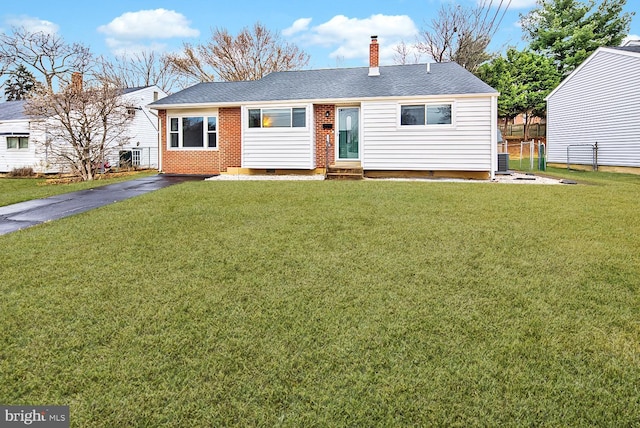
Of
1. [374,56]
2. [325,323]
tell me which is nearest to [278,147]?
[374,56]

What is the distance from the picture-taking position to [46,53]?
27812 mm

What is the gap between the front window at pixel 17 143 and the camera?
69.5 ft

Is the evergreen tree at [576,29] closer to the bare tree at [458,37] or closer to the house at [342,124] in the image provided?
the bare tree at [458,37]

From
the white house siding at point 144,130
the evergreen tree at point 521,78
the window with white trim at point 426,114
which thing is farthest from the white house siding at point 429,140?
the evergreen tree at point 521,78

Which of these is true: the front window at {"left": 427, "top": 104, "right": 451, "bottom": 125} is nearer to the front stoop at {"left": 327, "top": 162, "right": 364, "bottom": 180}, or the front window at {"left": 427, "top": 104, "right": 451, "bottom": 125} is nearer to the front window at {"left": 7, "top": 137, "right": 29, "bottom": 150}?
the front stoop at {"left": 327, "top": 162, "right": 364, "bottom": 180}

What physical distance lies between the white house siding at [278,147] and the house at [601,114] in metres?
12.6

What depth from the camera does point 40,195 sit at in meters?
9.46

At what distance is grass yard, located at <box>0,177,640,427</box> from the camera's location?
7.27 ft

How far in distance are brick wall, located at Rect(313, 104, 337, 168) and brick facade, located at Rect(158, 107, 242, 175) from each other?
284 centimetres

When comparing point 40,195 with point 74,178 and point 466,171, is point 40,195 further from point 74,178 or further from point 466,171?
point 466,171

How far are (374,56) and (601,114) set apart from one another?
10.6 m

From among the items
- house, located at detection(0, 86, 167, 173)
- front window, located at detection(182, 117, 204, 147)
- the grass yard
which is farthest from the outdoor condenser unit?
house, located at detection(0, 86, 167, 173)

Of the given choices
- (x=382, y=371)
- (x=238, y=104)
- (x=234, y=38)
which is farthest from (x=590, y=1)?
(x=382, y=371)

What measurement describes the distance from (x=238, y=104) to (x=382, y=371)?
12.8 meters
